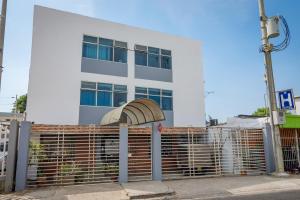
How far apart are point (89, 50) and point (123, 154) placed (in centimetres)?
834

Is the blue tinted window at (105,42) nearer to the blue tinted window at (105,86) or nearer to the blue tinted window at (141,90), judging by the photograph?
the blue tinted window at (105,86)

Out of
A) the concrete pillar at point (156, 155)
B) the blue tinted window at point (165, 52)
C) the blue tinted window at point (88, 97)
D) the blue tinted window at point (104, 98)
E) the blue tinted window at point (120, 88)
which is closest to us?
the concrete pillar at point (156, 155)

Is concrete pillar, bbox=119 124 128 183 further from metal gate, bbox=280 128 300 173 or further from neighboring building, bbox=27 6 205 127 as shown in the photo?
metal gate, bbox=280 128 300 173

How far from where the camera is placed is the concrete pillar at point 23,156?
9.39 meters

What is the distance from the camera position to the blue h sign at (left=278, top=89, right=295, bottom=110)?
12795 millimetres

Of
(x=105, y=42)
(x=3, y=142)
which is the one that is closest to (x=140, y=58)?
A: (x=105, y=42)

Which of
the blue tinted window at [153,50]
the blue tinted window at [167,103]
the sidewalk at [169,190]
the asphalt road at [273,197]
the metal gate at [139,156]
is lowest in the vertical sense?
the asphalt road at [273,197]

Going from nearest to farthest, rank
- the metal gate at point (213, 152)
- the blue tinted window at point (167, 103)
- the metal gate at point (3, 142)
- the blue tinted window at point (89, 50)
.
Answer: the metal gate at point (3, 142), the metal gate at point (213, 152), the blue tinted window at point (89, 50), the blue tinted window at point (167, 103)

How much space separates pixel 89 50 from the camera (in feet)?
54.5

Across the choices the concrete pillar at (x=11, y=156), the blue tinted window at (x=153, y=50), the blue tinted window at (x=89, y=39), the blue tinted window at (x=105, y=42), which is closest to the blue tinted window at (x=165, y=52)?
the blue tinted window at (x=153, y=50)

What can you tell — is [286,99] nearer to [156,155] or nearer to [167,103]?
[156,155]

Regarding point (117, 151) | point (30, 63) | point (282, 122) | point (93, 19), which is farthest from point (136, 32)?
point (282, 122)

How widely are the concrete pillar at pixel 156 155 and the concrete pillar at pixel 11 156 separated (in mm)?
5403

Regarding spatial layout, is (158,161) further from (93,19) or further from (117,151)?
(93,19)
